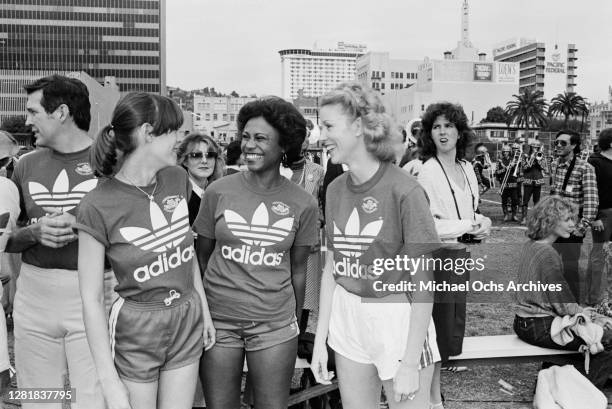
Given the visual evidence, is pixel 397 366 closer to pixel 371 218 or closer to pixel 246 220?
pixel 371 218

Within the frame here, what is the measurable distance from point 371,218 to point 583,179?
5.46 metres

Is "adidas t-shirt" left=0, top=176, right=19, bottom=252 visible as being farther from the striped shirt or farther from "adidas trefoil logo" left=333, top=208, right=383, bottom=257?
the striped shirt

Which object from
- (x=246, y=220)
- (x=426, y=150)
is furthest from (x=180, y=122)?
(x=426, y=150)

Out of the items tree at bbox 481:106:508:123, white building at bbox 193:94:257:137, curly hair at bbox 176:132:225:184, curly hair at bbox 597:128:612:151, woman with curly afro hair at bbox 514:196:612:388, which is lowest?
woman with curly afro hair at bbox 514:196:612:388

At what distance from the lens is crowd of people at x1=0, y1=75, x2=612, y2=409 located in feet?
7.27

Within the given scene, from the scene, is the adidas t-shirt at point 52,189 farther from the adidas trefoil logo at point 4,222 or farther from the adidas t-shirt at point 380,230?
the adidas t-shirt at point 380,230

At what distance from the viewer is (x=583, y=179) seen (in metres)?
6.82

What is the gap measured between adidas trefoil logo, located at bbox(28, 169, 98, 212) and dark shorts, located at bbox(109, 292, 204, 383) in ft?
2.38

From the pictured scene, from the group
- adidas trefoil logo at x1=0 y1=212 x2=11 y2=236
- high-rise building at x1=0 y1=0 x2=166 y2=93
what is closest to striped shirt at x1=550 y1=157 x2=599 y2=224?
adidas trefoil logo at x1=0 y1=212 x2=11 y2=236

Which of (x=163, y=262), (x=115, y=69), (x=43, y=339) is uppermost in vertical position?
(x=115, y=69)

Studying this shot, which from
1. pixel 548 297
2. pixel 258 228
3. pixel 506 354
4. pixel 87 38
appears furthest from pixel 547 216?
pixel 87 38

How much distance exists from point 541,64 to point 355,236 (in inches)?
6972

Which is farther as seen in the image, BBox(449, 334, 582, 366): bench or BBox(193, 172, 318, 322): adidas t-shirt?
BBox(449, 334, 582, 366): bench

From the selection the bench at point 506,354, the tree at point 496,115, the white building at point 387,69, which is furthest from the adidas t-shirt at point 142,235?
the white building at point 387,69
